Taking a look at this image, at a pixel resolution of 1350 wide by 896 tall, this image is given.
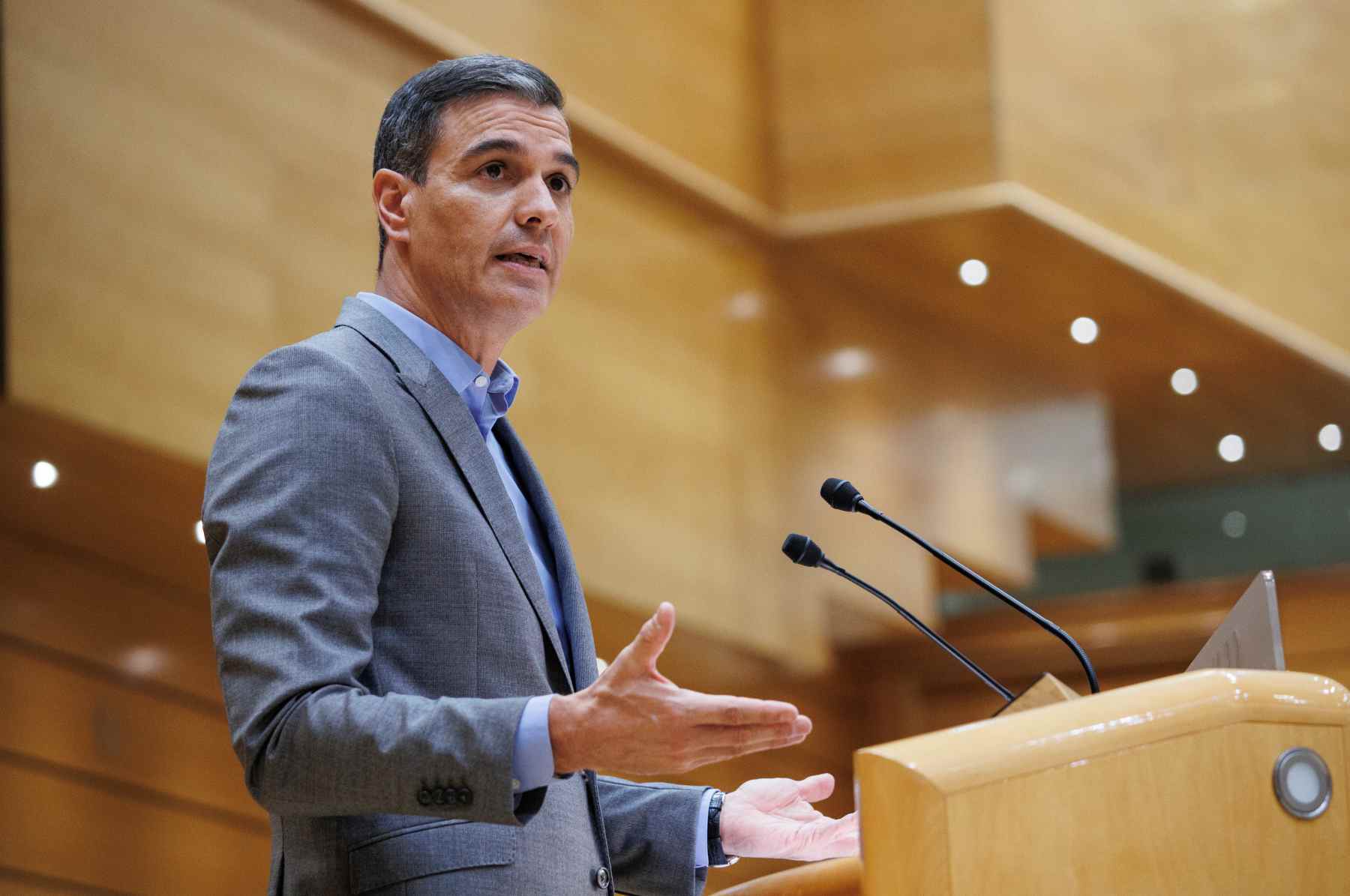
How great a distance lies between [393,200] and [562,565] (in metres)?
0.46

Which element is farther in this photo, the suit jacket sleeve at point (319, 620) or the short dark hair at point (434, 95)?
the short dark hair at point (434, 95)

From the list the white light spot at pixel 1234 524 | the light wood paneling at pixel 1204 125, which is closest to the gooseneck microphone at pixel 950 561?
the light wood paneling at pixel 1204 125

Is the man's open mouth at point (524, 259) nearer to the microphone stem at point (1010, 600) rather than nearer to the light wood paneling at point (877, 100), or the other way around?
the microphone stem at point (1010, 600)

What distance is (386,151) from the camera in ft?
6.12

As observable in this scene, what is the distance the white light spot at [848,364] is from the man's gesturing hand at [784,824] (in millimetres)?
4156

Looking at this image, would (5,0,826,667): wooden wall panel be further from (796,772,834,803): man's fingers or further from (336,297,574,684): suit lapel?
(796,772,834,803): man's fingers

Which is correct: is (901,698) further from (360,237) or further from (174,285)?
(174,285)

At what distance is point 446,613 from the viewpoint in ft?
4.89

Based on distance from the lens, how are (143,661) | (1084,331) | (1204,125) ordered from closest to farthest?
(143,661)
(1204,125)
(1084,331)

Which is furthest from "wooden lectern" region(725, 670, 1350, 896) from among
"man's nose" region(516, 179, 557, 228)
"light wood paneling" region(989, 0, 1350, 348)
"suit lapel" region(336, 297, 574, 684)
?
"light wood paneling" region(989, 0, 1350, 348)

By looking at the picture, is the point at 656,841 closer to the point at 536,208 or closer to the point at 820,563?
the point at 820,563

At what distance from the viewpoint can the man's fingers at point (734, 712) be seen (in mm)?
1245

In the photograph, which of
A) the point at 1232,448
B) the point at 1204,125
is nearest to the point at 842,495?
the point at 1204,125

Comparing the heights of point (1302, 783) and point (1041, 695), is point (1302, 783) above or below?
below
